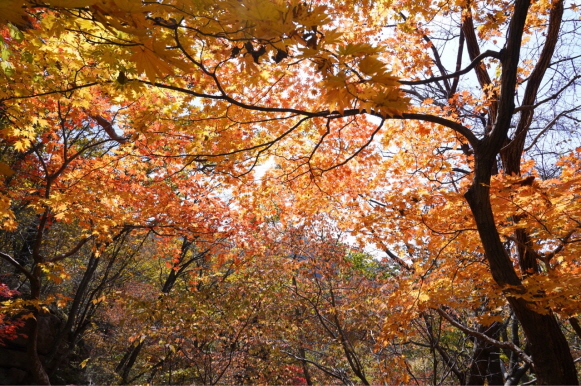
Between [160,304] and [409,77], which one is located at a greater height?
[409,77]

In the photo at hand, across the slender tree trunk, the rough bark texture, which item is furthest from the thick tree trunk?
the slender tree trunk

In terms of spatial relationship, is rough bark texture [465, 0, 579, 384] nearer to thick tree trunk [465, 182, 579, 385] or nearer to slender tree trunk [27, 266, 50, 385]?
thick tree trunk [465, 182, 579, 385]

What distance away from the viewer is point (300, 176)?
6383 millimetres

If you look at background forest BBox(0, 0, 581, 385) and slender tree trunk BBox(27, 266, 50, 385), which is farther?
slender tree trunk BBox(27, 266, 50, 385)

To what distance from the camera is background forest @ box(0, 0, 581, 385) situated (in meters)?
1.78

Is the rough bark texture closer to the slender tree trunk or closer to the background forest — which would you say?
the background forest

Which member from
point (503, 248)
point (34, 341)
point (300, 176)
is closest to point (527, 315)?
point (503, 248)

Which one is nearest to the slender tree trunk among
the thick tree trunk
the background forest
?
the background forest

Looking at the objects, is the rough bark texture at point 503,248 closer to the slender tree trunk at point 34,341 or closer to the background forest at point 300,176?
the background forest at point 300,176

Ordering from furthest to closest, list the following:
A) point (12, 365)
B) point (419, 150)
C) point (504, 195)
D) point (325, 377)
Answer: point (325, 377)
point (12, 365)
point (419, 150)
point (504, 195)

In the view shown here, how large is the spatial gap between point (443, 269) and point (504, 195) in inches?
71.1

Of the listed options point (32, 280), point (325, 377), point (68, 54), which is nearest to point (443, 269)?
point (68, 54)

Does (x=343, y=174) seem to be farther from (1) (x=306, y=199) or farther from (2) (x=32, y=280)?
(2) (x=32, y=280)

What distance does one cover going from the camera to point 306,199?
21.1ft
